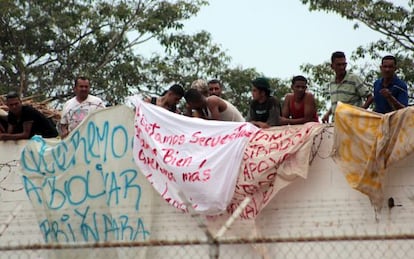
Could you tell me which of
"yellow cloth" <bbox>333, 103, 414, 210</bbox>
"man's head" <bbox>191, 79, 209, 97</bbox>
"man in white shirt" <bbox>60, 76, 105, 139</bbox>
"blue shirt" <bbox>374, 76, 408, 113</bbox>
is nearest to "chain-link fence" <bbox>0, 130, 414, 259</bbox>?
"yellow cloth" <bbox>333, 103, 414, 210</bbox>

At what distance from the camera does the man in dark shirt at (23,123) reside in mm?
12305

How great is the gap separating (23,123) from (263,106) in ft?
9.28

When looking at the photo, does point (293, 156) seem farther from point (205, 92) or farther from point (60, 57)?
point (60, 57)

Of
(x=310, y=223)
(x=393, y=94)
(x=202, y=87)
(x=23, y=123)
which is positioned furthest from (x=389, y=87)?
(x=23, y=123)

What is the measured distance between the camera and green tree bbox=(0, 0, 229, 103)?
2372cm

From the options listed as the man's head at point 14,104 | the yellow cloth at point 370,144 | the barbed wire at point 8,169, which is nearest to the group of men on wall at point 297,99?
the yellow cloth at point 370,144

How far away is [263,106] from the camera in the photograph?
36.9 ft

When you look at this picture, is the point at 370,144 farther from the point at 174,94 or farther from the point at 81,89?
the point at 81,89

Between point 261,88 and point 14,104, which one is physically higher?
point 261,88

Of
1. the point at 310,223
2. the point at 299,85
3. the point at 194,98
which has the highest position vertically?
the point at 299,85

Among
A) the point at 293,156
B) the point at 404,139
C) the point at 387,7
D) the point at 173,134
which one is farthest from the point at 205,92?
the point at 387,7

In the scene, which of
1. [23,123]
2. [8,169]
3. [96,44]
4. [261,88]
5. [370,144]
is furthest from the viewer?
[96,44]

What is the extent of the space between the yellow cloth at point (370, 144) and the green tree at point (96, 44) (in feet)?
44.8

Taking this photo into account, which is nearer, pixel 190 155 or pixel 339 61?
pixel 190 155
